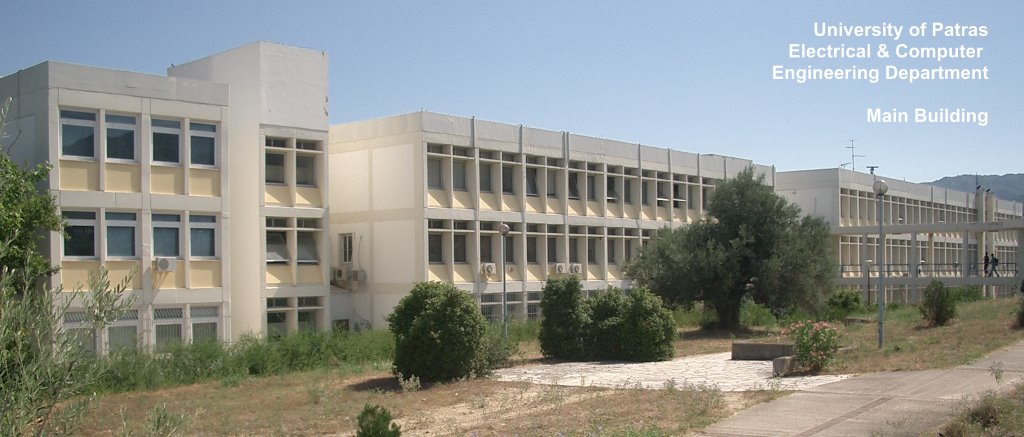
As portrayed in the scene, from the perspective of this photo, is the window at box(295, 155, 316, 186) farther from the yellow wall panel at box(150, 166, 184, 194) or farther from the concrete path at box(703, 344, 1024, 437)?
the concrete path at box(703, 344, 1024, 437)

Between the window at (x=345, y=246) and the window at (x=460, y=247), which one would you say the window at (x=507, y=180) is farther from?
the window at (x=345, y=246)

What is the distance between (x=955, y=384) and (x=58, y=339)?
14.9m

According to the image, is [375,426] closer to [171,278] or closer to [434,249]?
[171,278]

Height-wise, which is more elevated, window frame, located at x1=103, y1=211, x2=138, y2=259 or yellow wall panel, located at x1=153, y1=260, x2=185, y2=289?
window frame, located at x1=103, y1=211, x2=138, y2=259

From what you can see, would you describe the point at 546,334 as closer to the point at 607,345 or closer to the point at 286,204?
the point at 607,345

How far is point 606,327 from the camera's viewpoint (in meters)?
25.5

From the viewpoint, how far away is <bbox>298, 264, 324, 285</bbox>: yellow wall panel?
98.1ft

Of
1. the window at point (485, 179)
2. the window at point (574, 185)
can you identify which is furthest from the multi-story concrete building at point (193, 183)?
the window at point (574, 185)

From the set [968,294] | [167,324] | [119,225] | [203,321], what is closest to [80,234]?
[119,225]

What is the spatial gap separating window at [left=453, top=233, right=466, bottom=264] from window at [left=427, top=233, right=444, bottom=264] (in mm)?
972

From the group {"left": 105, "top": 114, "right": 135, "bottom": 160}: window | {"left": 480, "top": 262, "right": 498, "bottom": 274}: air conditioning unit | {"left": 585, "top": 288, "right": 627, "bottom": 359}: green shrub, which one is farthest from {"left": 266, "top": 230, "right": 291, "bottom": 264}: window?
{"left": 585, "top": 288, "right": 627, "bottom": 359}: green shrub

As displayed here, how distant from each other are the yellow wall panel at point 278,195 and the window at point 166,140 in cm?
360

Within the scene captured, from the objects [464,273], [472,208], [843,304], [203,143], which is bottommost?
[843,304]

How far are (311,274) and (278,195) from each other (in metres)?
2.80
